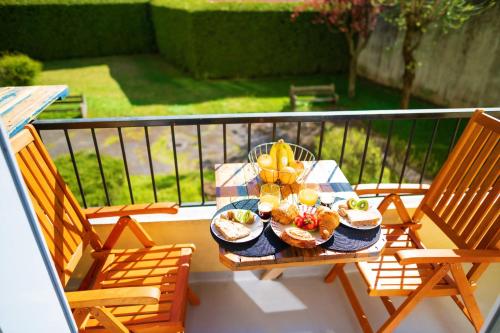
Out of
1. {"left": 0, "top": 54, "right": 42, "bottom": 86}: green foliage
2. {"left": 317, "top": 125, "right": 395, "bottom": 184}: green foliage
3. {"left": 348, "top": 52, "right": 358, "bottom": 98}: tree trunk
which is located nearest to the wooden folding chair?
{"left": 317, "top": 125, "right": 395, "bottom": 184}: green foliage

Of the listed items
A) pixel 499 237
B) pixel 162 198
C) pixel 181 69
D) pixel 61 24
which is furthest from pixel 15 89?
pixel 61 24

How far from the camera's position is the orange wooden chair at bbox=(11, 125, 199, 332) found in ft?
4.58

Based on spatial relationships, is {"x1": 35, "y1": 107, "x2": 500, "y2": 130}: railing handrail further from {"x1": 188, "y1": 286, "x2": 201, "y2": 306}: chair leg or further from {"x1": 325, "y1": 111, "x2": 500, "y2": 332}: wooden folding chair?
{"x1": 188, "y1": 286, "x2": 201, "y2": 306}: chair leg

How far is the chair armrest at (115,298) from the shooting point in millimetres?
1351

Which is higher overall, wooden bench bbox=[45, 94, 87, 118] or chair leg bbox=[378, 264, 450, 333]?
chair leg bbox=[378, 264, 450, 333]

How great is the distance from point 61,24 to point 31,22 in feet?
3.22

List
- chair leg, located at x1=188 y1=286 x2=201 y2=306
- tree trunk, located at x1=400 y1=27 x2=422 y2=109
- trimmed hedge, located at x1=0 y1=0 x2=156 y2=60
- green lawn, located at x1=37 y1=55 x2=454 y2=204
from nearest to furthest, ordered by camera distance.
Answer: chair leg, located at x1=188 y1=286 x2=201 y2=306 → green lawn, located at x1=37 y1=55 x2=454 y2=204 → tree trunk, located at x1=400 y1=27 x2=422 y2=109 → trimmed hedge, located at x1=0 y1=0 x2=156 y2=60

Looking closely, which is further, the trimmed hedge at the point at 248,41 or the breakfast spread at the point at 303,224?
the trimmed hedge at the point at 248,41

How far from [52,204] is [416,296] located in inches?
75.9

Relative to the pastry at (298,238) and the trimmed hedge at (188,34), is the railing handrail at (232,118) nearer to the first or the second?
the pastry at (298,238)

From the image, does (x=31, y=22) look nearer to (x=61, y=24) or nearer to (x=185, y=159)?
(x=61, y=24)

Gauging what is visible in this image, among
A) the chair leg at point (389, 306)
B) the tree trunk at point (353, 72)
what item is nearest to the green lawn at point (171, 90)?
the tree trunk at point (353, 72)

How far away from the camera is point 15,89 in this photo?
1.82 m

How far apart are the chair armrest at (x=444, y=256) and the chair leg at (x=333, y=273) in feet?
2.49
